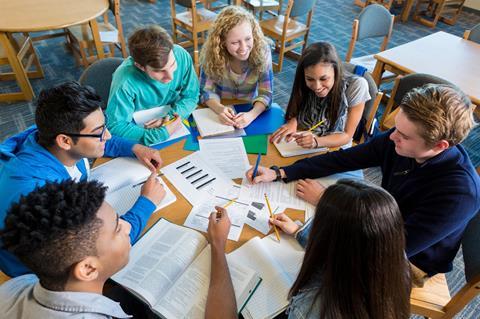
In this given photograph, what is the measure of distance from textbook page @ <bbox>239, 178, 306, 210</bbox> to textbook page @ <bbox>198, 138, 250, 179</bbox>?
71 millimetres

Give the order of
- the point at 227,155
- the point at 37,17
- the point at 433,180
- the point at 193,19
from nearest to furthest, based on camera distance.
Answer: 1. the point at 433,180
2. the point at 227,155
3. the point at 37,17
4. the point at 193,19

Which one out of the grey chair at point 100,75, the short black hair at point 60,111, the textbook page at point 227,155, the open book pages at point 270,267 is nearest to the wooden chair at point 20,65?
the grey chair at point 100,75

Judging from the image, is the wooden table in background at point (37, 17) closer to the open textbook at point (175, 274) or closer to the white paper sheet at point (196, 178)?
the white paper sheet at point (196, 178)

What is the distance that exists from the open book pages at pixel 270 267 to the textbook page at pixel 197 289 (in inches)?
1.0

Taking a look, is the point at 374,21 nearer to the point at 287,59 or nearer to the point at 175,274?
the point at 287,59

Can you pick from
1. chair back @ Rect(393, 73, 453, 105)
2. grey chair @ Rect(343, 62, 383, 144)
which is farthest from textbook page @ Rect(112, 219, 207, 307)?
chair back @ Rect(393, 73, 453, 105)

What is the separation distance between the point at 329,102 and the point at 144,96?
95 cm

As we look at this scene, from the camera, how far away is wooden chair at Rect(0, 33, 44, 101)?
2.78 m

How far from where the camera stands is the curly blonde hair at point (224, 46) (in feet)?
5.52

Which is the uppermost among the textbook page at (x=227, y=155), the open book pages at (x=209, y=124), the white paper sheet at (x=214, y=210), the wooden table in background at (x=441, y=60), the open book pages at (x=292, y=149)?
the wooden table in background at (x=441, y=60)

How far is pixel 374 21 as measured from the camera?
2.80 m

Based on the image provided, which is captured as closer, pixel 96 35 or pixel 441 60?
pixel 441 60

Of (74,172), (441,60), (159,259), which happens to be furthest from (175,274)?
(441,60)

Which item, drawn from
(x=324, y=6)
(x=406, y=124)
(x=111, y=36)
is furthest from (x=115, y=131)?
(x=324, y=6)
